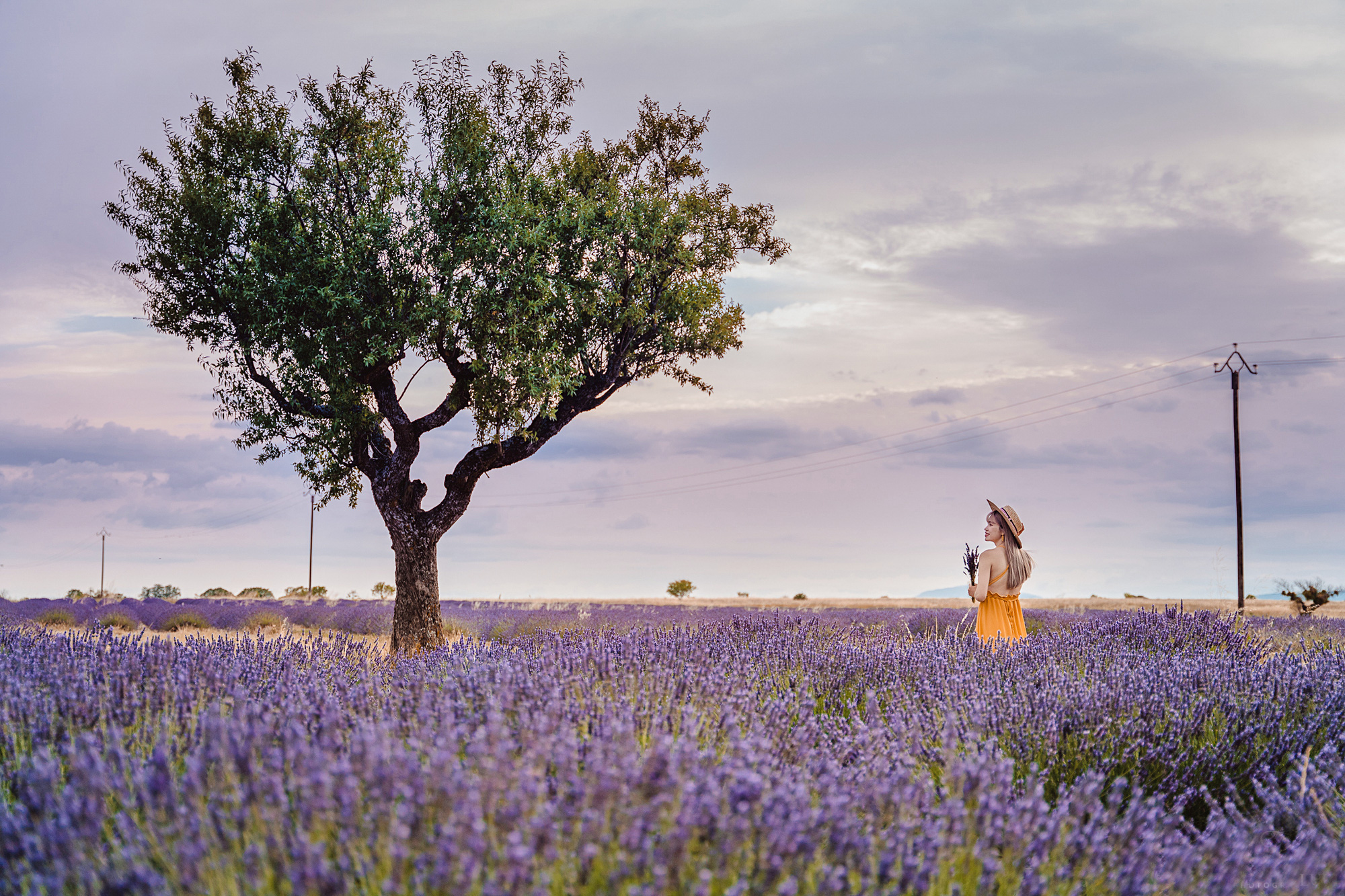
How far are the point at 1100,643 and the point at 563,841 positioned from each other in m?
6.35

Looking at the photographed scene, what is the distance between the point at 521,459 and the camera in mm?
10953

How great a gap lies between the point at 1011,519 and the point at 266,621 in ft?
55.4

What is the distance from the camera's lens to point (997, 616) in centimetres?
755

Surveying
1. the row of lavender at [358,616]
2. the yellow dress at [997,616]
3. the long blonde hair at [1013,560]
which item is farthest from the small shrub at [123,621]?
the long blonde hair at [1013,560]

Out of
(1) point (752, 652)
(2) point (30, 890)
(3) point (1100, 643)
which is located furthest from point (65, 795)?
(3) point (1100, 643)

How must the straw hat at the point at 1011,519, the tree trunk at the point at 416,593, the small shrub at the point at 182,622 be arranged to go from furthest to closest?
the small shrub at the point at 182,622 → the tree trunk at the point at 416,593 → the straw hat at the point at 1011,519

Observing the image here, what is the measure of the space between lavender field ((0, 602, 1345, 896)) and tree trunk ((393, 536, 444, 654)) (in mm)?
5327

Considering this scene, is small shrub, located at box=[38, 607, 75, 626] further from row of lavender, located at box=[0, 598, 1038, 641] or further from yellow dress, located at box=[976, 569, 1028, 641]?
yellow dress, located at box=[976, 569, 1028, 641]

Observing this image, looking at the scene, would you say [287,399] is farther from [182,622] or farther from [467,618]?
[182,622]

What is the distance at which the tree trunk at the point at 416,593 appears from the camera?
414 inches

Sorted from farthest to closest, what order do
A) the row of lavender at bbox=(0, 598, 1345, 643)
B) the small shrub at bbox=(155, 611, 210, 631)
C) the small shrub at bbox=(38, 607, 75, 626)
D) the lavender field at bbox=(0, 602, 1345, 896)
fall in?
the small shrub at bbox=(155, 611, 210, 631) < the small shrub at bbox=(38, 607, 75, 626) < the row of lavender at bbox=(0, 598, 1345, 643) < the lavender field at bbox=(0, 602, 1345, 896)

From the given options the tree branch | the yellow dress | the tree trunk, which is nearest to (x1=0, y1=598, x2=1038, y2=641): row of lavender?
the tree trunk

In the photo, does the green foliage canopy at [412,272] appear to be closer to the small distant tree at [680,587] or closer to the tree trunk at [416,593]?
the tree trunk at [416,593]

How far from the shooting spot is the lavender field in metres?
1.90
